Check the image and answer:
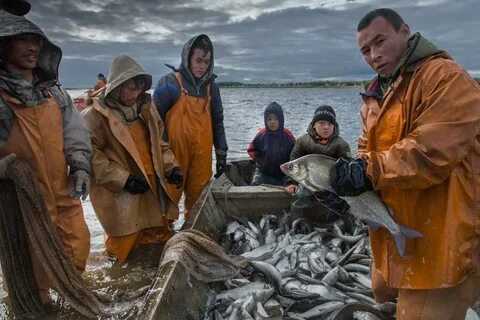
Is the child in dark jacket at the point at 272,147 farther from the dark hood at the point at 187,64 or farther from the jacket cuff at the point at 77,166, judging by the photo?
the jacket cuff at the point at 77,166

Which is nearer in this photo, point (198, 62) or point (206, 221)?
point (206, 221)

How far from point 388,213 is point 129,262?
3.93 m

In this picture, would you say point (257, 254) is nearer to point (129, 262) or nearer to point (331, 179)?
point (129, 262)

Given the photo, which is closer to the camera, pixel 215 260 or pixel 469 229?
pixel 469 229

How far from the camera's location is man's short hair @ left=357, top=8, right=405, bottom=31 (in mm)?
2744

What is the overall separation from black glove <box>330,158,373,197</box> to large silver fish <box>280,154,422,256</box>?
0.21 feet

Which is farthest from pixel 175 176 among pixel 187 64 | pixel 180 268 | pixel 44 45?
pixel 44 45

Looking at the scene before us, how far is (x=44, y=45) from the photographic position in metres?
4.12

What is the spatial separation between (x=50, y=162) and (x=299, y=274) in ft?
9.49

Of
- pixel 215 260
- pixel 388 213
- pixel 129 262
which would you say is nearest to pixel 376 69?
pixel 388 213

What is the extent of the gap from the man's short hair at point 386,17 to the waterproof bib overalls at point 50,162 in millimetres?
3012

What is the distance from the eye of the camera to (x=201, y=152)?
625cm

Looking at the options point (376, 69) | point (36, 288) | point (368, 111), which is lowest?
point (36, 288)

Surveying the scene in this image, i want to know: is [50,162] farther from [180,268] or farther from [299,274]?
[299,274]
